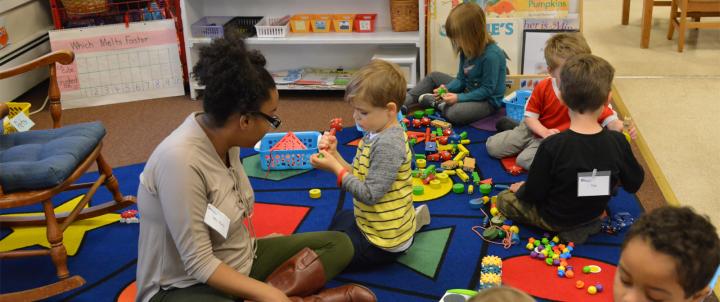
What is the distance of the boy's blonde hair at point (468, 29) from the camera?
11.5ft

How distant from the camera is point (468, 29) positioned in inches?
139

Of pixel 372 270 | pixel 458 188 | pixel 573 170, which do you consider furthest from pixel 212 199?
pixel 458 188

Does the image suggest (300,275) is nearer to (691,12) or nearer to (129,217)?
(129,217)

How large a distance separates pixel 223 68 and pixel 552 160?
51.1 inches

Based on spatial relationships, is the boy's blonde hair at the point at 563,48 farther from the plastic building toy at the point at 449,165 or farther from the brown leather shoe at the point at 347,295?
the brown leather shoe at the point at 347,295

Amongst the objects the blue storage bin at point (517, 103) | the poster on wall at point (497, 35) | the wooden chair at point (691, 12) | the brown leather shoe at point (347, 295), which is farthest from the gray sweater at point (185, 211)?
the wooden chair at point (691, 12)

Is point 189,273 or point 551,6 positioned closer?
point 189,273

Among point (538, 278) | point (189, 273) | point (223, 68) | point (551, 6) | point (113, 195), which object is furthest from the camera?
point (551, 6)

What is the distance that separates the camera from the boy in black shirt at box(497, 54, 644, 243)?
246 centimetres

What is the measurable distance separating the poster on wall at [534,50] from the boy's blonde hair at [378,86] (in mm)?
2104

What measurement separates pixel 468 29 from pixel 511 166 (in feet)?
2.48

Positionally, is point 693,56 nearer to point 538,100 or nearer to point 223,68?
point 538,100

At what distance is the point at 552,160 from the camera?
251cm

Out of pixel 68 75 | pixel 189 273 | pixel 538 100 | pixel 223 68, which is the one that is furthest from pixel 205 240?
pixel 68 75
